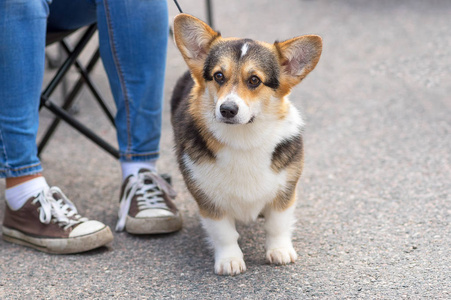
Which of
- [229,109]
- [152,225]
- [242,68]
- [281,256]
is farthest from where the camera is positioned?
[152,225]

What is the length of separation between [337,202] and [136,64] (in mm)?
1022

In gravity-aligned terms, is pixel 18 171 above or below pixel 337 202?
above

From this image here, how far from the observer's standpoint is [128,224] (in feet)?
7.57

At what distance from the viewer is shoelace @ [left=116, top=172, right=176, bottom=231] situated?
92.9 inches

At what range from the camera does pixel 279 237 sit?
2068 mm

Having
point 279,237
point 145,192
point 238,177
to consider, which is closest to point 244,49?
point 238,177

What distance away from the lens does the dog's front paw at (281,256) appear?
6.61 ft

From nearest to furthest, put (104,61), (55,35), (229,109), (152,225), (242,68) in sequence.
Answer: (229,109) < (242,68) < (152,225) < (104,61) < (55,35)

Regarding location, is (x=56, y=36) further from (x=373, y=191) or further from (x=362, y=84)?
(x=362, y=84)

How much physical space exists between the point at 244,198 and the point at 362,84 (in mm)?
2329

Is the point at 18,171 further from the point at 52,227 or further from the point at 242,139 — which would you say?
the point at 242,139

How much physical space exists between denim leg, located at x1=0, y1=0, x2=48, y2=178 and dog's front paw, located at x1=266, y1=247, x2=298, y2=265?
931mm

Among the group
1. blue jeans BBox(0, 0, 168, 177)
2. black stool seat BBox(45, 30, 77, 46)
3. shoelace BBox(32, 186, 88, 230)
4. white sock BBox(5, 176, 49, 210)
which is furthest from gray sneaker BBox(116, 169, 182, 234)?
black stool seat BBox(45, 30, 77, 46)

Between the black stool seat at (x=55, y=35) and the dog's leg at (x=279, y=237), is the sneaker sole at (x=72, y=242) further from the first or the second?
the black stool seat at (x=55, y=35)
